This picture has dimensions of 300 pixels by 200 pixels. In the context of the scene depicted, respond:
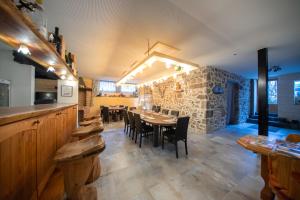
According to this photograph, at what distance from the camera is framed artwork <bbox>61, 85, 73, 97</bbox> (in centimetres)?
458

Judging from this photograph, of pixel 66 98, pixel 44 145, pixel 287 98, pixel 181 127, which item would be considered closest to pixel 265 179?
pixel 181 127

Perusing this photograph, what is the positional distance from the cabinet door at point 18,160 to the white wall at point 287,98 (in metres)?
8.52

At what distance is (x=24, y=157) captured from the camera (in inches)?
35.5

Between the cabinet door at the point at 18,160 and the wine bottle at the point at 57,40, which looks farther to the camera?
the wine bottle at the point at 57,40

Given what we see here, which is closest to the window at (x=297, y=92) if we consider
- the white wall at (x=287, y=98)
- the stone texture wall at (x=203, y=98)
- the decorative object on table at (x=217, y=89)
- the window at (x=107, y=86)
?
the white wall at (x=287, y=98)

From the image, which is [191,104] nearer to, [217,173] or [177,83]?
[177,83]

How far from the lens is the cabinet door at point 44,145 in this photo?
1150 millimetres

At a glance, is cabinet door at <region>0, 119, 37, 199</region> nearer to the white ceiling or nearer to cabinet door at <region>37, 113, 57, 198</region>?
cabinet door at <region>37, 113, 57, 198</region>

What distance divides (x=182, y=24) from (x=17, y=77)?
16.4 ft

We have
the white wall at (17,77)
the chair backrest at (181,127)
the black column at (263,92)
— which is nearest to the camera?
the chair backrest at (181,127)

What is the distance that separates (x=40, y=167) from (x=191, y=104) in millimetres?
4547

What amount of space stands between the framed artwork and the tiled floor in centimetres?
314

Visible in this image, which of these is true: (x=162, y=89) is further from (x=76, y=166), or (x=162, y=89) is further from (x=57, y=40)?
(x=76, y=166)

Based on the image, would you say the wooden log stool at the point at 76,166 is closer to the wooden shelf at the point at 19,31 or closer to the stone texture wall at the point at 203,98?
the wooden shelf at the point at 19,31
